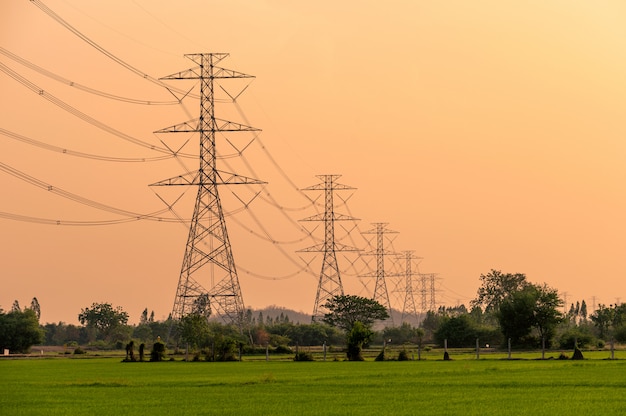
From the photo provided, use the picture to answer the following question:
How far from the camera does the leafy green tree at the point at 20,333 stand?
161875 millimetres

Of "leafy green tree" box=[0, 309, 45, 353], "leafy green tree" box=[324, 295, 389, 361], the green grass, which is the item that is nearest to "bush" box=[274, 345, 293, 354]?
the green grass

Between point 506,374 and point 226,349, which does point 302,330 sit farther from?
point 506,374

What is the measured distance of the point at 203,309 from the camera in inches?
4683

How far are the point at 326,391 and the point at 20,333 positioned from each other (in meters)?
117

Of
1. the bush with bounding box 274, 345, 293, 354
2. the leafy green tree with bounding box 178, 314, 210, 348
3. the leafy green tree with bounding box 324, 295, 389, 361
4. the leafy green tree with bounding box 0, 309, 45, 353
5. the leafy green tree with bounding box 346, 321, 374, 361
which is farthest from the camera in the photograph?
the leafy green tree with bounding box 324, 295, 389, 361

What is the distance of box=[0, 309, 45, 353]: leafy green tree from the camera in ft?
531

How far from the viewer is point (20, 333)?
538ft

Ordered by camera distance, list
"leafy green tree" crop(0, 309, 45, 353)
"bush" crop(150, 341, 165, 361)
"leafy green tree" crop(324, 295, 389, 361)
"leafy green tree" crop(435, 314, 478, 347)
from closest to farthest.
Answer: "bush" crop(150, 341, 165, 361) → "leafy green tree" crop(435, 314, 478, 347) → "leafy green tree" crop(0, 309, 45, 353) → "leafy green tree" crop(324, 295, 389, 361)

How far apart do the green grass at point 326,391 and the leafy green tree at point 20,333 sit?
280 feet

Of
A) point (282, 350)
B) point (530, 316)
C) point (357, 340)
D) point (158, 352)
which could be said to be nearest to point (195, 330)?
point (282, 350)

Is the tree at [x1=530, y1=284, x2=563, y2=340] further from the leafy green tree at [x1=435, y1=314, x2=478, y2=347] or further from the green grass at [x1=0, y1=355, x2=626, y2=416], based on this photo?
the green grass at [x1=0, y1=355, x2=626, y2=416]

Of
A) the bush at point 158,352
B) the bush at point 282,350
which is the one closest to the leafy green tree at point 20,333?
the bush at point 282,350

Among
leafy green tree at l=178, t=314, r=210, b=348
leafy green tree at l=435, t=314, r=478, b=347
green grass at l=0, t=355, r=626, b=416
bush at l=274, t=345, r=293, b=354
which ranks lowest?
green grass at l=0, t=355, r=626, b=416

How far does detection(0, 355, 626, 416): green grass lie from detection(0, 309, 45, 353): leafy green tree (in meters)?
85.4
